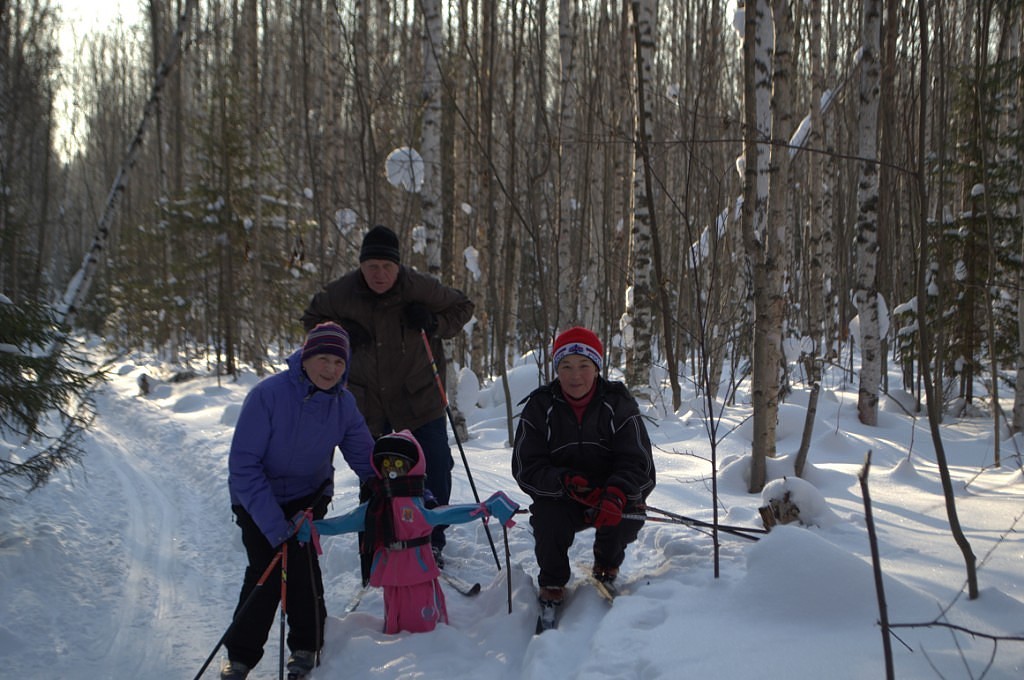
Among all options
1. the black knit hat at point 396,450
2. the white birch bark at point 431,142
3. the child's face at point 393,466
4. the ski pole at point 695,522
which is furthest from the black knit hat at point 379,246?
the white birch bark at point 431,142

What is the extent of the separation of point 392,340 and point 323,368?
3.38ft

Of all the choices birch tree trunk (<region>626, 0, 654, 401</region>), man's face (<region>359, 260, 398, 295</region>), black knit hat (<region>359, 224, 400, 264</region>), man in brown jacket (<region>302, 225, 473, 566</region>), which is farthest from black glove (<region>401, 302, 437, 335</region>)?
birch tree trunk (<region>626, 0, 654, 401</region>)

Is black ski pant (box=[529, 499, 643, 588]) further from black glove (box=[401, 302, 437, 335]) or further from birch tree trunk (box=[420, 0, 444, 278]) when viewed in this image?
birch tree trunk (box=[420, 0, 444, 278])

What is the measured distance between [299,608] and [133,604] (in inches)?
68.0

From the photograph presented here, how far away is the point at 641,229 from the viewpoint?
10594 millimetres

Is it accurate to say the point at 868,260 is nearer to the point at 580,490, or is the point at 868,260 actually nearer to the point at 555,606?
the point at 580,490

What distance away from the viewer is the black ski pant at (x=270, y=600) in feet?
10.7

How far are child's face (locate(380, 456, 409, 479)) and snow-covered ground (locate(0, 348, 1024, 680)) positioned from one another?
751 millimetres

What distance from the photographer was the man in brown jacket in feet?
14.1

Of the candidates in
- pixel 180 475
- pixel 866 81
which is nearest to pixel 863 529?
pixel 866 81

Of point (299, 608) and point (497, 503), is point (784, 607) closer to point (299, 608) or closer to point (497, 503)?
point (497, 503)

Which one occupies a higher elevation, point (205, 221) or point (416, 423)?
point (205, 221)

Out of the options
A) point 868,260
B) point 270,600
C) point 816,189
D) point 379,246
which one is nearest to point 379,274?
point 379,246

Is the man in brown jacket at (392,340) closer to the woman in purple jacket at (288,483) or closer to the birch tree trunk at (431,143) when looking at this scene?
the woman in purple jacket at (288,483)
